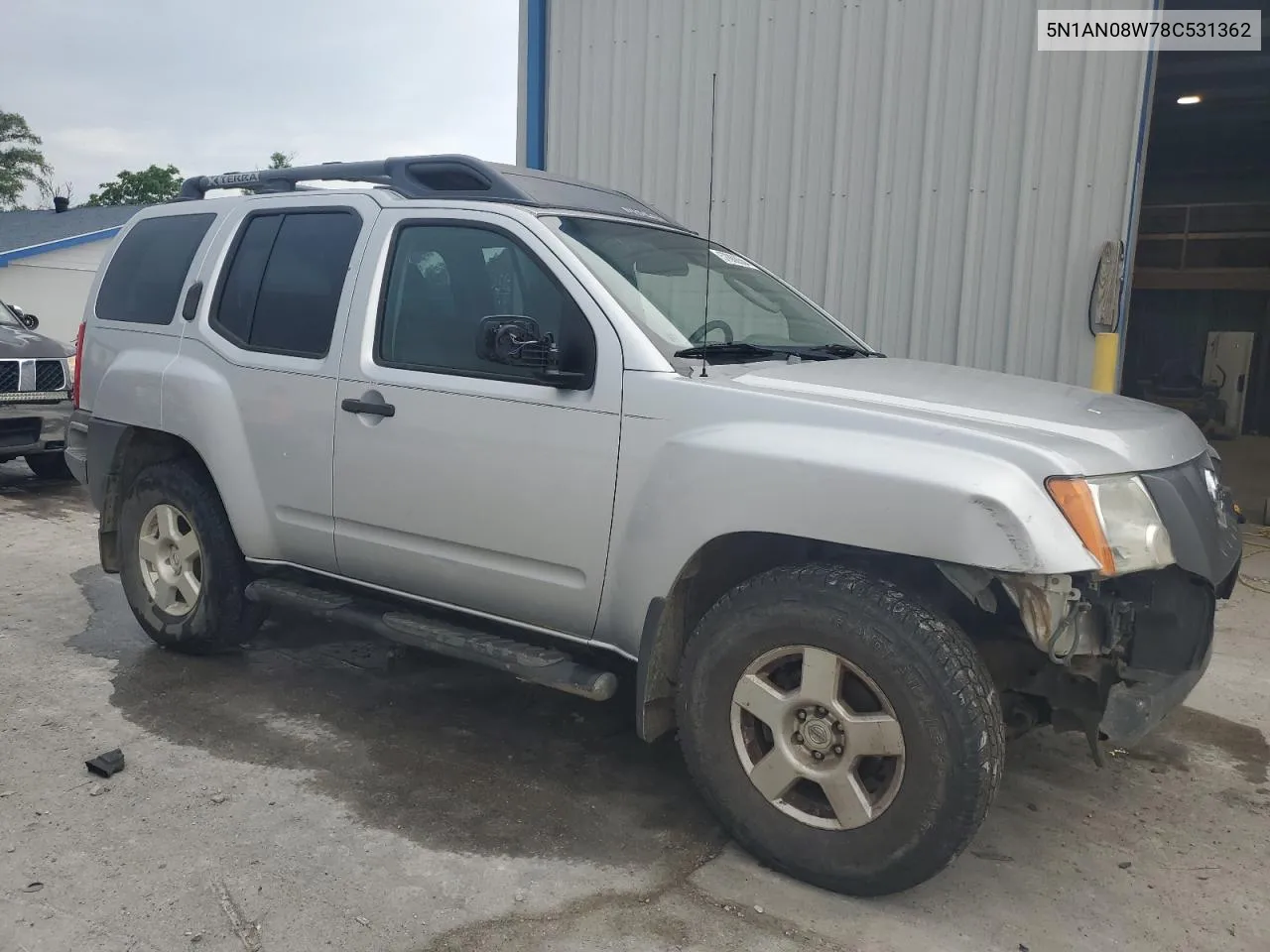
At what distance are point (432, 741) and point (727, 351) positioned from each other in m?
1.81

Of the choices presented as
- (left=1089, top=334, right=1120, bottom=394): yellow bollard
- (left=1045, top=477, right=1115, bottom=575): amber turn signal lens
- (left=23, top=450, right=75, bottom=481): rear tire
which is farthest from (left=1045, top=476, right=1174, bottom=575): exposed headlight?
(left=23, top=450, right=75, bottom=481): rear tire

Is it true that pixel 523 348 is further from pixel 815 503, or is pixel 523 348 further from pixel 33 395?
pixel 33 395

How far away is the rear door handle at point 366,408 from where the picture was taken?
3586mm

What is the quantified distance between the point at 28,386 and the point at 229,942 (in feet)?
24.6

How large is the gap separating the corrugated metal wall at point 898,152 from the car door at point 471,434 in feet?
15.2

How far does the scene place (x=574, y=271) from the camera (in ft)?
10.7

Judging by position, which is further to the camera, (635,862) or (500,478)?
(500,478)

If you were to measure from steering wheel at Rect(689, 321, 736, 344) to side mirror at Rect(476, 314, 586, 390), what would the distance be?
0.40 meters

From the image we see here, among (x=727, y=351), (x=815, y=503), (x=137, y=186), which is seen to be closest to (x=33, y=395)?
(x=727, y=351)

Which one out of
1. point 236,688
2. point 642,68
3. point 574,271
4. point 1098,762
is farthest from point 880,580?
point 642,68

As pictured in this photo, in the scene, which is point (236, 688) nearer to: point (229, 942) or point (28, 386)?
point (229, 942)

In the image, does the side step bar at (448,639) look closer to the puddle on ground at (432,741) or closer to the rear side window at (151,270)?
the puddle on ground at (432,741)

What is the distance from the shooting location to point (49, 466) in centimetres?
920

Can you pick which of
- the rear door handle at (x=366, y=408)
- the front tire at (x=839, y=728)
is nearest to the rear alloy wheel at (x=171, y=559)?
the rear door handle at (x=366, y=408)
